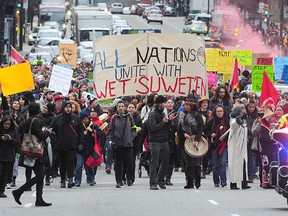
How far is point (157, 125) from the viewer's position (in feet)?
66.6

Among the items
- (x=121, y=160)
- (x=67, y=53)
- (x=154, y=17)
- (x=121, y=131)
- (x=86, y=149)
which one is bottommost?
(x=154, y=17)

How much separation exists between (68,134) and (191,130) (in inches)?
79.5

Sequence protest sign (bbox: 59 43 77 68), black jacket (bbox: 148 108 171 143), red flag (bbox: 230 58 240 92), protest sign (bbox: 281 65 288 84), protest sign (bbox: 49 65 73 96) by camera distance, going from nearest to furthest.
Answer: black jacket (bbox: 148 108 171 143) < protest sign (bbox: 49 65 73 96) < protest sign (bbox: 281 65 288 84) < red flag (bbox: 230 58 240 92) < protest sign (bbox: 59 43 77 68)

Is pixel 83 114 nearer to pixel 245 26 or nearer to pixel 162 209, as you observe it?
pixel 162 209

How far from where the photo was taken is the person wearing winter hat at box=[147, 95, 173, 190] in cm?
2033

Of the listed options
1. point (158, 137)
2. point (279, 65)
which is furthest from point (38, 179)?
point (279, 65)

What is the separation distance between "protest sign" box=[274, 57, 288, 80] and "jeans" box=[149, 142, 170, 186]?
13819mm

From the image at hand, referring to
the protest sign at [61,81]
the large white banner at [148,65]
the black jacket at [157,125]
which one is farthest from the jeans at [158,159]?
the protest sign at [61,81]

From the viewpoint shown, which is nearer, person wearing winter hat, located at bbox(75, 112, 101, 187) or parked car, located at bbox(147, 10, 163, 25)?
person wearing winter hat, located at bbox(75, 112, 101, 187)

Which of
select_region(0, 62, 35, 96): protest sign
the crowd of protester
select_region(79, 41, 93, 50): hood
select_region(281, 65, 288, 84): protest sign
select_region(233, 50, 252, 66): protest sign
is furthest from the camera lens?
select_region(79, 41, 93, 50): hood

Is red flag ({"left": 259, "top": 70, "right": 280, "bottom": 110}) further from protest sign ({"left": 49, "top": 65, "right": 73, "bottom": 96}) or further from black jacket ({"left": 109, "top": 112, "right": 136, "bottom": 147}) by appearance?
protest sign ({"left": 49, "top": 65, "right": 73, "bottom": 96})

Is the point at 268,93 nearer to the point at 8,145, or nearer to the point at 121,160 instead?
the point at 121,160

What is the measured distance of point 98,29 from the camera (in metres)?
72.3

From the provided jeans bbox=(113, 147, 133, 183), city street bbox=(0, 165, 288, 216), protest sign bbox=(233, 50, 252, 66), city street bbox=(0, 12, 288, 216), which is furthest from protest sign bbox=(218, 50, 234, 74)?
jeans bbox=(113, 147, 133, 183)
